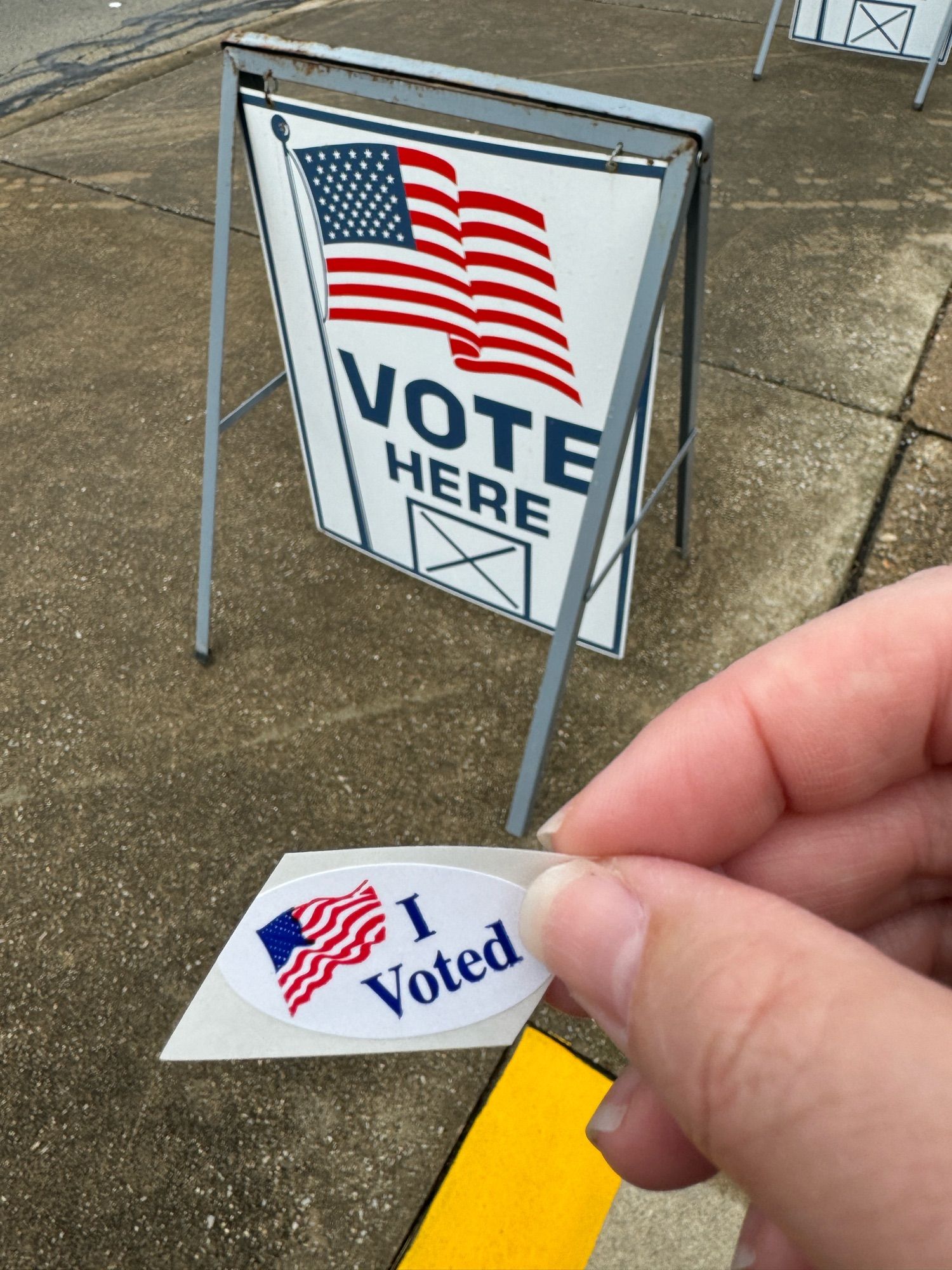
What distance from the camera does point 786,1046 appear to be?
711 mm

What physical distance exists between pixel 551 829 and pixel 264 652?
1458mm

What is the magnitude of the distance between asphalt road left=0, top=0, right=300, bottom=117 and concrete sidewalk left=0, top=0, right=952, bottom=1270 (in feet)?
6.20

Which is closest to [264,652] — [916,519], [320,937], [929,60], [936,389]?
[320,937]

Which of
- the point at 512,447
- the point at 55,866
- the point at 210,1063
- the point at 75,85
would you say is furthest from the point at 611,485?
the point at 75,85

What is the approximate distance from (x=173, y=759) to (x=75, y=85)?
5.27 meters

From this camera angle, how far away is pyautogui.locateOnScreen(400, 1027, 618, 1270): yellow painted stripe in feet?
4.70

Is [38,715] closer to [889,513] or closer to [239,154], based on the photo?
[889,513]

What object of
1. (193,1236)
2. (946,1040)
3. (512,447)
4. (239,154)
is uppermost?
(946,1040)

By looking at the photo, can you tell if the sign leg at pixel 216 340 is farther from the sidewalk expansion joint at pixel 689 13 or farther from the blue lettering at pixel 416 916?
the sidewalk expansion joint at pixel 689 13

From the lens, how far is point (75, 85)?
543 centimetres

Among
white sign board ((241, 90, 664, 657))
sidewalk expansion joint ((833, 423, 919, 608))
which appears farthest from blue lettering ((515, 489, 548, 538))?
sidewalk expansion joint ((833, 423, 919, 608))

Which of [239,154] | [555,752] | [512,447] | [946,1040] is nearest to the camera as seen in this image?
[946,1040]

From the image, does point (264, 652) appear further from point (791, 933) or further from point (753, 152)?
point (753, 152)

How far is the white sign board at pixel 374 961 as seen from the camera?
94 centimetres
